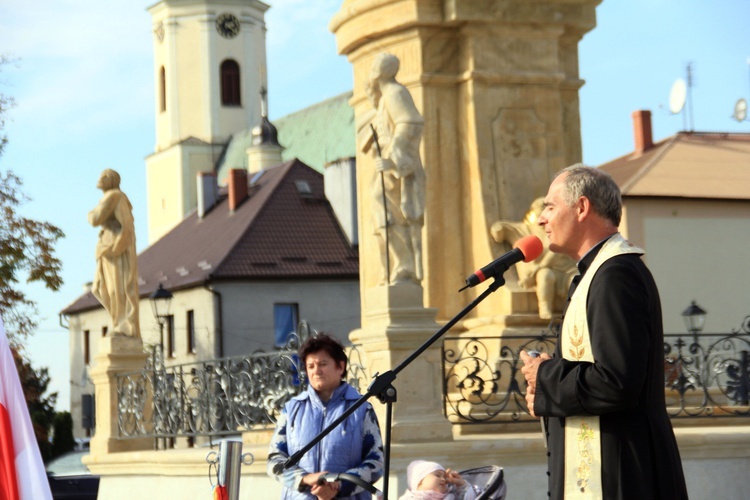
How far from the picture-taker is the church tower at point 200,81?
97.6m

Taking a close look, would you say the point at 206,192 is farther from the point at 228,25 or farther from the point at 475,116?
the point at 475,116

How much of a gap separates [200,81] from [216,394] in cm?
8472

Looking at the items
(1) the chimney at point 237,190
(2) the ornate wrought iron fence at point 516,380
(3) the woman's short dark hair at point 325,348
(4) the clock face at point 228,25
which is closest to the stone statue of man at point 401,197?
(2) the ornate wrought iron fence at point 516,380

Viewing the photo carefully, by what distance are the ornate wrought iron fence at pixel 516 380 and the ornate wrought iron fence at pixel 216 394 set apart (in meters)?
1.00

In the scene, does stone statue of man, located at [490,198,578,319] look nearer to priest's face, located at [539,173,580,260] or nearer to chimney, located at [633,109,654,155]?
priest's face, located at [539,173,580,260]

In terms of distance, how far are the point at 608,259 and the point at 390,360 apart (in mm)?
7245

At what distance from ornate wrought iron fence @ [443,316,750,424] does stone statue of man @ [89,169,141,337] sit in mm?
4378

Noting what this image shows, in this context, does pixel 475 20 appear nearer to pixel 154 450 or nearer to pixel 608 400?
pixel 154 450

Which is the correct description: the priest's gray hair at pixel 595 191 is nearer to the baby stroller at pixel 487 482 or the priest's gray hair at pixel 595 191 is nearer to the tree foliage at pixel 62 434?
the baby stroller at pixel 487 482

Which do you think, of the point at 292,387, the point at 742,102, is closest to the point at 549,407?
the point at 292,387

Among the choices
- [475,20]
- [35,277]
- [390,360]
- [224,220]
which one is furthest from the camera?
[224,220]

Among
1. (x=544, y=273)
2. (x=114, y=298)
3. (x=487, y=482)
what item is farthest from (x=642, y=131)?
(x=487, y=482)

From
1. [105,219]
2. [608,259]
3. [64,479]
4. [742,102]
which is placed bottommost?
[64,479]

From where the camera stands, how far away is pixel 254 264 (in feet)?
177
